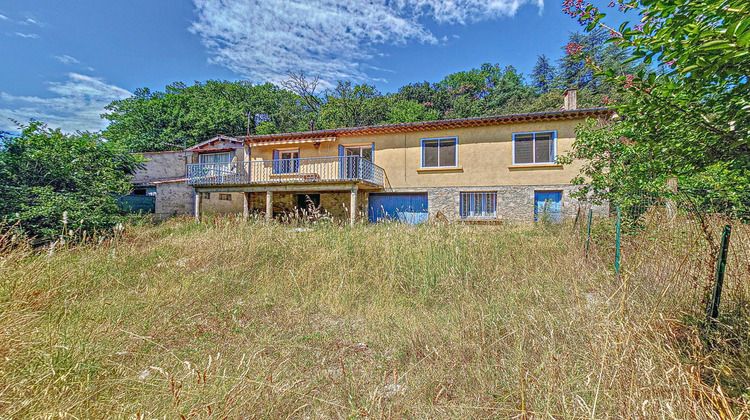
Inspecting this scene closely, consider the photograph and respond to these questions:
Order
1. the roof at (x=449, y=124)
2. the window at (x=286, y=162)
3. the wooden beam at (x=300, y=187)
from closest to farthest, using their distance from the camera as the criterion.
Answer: the roof at (x=449, y=124), the wooden beam at (x=300, y=187), the window at (x=286, y=162)

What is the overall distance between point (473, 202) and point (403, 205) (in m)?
3.09

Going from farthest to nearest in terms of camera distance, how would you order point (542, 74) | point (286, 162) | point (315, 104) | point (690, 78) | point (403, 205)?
point (542, 74)
point (315, 104)
point (286, 162)
point (403, 205)
point (690, 78)

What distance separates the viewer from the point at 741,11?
4.49ft

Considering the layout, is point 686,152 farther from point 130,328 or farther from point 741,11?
point 130,328

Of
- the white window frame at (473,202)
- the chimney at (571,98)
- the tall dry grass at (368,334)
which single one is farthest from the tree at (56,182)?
the chimney at (571,98)

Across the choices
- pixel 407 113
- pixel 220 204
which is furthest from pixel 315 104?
pixel 220 204

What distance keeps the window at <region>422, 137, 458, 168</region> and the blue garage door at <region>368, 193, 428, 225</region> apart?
1510 mm

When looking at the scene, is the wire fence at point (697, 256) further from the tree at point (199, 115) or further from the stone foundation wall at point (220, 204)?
the tree at point (199, 115)

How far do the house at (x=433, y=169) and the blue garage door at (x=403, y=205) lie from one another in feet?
0.15

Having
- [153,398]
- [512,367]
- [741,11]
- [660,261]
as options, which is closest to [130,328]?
[153,398]

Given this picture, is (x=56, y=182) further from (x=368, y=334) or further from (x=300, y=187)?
(x=368, y=334)

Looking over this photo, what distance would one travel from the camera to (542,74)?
134 feet

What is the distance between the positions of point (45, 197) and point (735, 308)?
1169 cm

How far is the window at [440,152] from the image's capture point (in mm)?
13086
